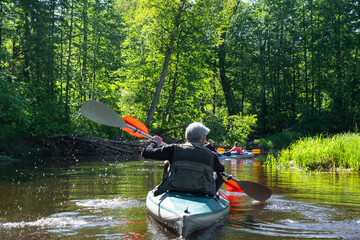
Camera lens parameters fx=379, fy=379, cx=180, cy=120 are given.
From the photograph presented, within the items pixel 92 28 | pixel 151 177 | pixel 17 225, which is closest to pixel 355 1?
pixel 92 28

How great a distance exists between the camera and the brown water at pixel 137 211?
4.41 m

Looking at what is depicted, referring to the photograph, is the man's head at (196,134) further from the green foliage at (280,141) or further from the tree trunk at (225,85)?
the tree trunk at (225,85)

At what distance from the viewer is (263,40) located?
112ft

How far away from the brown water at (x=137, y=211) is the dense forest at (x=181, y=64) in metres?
6.51

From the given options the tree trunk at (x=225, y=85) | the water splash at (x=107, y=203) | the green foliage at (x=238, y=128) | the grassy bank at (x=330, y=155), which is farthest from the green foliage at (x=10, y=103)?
the tree trunk at (x=225, y=85)

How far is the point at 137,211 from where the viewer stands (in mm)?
5676

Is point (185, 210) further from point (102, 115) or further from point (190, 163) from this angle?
point (102, 115)

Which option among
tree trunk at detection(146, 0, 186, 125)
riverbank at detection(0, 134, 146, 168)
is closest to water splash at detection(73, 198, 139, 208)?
riverbank at detection(0, 134, 146, 168)

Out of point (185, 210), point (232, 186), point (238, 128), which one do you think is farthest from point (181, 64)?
point (185, 210)

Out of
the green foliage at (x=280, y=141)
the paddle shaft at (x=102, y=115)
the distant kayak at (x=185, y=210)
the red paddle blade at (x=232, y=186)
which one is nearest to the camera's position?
the distant kayak at (x=185, y=210)

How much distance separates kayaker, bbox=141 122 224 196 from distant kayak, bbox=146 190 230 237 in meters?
0.13

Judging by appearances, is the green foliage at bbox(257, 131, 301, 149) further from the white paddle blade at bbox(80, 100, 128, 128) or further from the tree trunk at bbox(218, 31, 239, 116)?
the white paddle blade at bbox(80, 100, 128, 128)

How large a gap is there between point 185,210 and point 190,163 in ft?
2.48

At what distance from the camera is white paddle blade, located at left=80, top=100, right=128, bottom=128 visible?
6.46m
